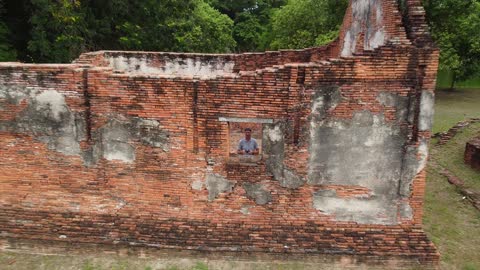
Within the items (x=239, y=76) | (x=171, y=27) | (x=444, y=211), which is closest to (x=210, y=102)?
(x=239, y=76)

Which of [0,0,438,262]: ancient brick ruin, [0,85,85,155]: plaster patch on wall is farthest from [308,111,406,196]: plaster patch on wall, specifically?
[0,85,85,155]: plaster patch on wall

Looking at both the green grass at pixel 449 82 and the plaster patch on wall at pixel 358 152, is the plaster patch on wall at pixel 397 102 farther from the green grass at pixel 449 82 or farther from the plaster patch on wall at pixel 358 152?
the green grass at pixel 449 82

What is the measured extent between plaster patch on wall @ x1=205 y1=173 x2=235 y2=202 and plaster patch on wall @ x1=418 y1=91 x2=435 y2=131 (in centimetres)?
295

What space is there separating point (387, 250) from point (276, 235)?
1675 millimetres

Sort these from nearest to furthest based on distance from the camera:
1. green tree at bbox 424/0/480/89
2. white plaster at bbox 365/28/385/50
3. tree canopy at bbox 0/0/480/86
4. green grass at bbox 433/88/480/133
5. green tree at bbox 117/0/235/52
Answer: white plaster at bbox 365/28/385/50 < tree canopy at bbox 0/0/480/86 < green grass at bbox 433/88/480/133 < green tree at bbox 117/0/235/52 < green tree at bbox 424/0/480/89

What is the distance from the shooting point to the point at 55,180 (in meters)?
7.40

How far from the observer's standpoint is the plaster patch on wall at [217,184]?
710cm

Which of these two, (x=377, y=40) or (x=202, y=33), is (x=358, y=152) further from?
(x=202, y=33)

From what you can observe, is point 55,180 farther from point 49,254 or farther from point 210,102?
point 210,102

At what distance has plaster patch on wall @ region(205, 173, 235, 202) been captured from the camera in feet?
23.3

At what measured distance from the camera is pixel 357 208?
704cm

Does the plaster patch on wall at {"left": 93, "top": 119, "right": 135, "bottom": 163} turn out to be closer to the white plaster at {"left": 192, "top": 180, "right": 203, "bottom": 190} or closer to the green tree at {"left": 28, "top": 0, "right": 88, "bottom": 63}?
the white plaster at {"left": 192, "top": 180, "right": 203, "bottom": 190}

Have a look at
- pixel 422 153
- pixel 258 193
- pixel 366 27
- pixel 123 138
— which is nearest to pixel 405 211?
pixel 422 153

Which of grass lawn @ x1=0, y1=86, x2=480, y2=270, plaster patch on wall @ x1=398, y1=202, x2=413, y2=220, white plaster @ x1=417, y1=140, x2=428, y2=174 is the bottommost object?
grass lawn @ x1=0, y1=86, x2=480, y2=270
